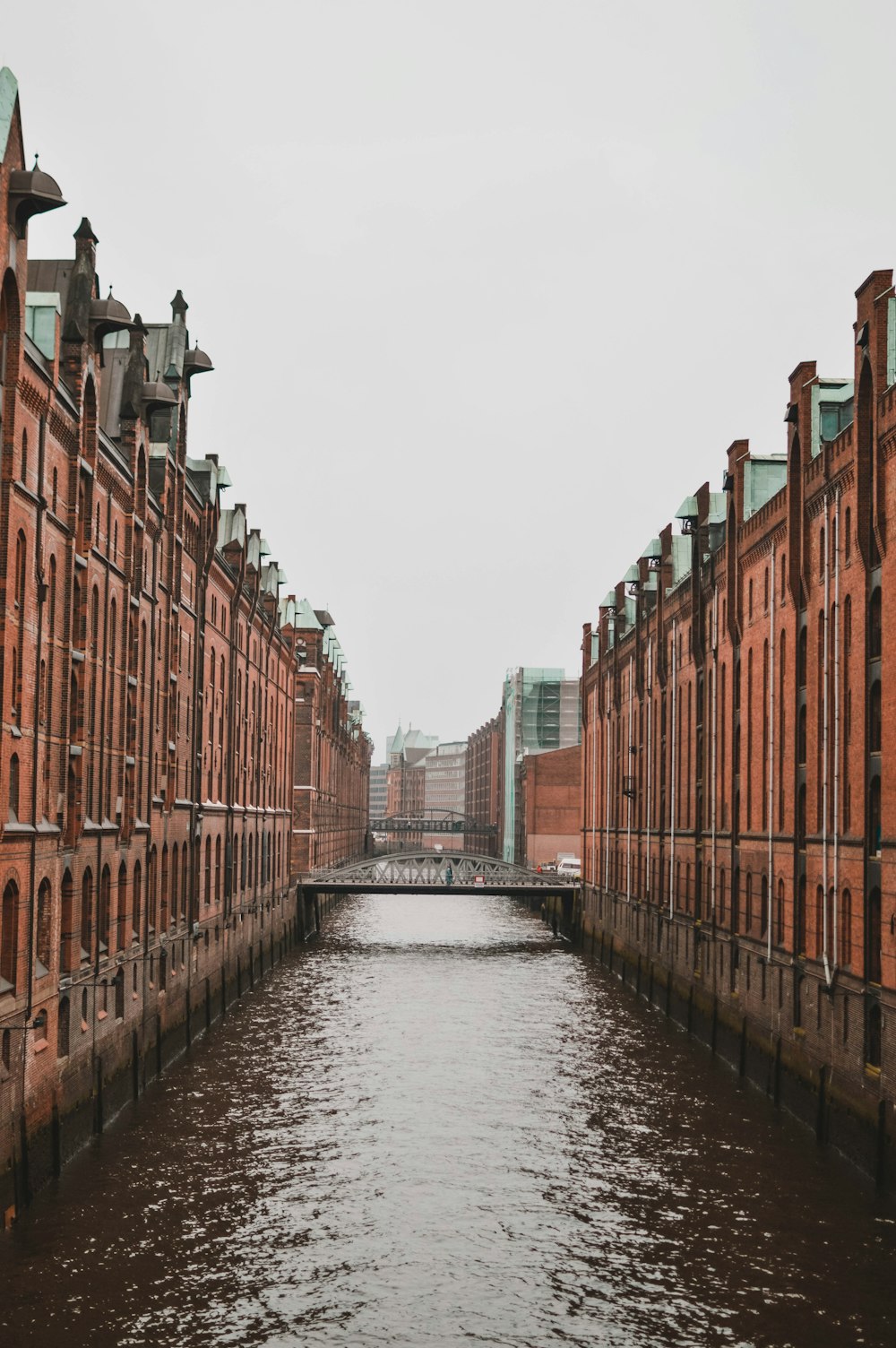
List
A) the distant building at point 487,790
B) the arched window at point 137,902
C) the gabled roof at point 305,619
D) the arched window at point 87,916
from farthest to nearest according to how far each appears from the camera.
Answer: the distant building at point 487,790 < the gabled roof at point 305,619 < the arched window at point 137,902 < the arched window at point 87,916

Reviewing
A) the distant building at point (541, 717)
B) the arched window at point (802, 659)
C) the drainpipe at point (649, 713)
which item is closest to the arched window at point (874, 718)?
the arched window at point (802, 659)

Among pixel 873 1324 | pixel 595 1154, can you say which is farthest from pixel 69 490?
pixel 873 1324

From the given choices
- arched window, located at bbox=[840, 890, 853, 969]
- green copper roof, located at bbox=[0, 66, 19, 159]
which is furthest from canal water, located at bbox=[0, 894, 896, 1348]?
green copper roof, located at bbox=[0, 66, 19, 159]

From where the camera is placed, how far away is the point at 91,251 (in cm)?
2966

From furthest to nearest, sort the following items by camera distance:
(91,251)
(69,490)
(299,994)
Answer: (299,994)
(91,251)
(69,490)

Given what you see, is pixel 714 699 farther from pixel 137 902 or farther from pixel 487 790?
pixel 487 790

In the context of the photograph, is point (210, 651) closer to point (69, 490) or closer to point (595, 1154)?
point (69, 490)

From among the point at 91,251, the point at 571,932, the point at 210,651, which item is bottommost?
the point at 571,932

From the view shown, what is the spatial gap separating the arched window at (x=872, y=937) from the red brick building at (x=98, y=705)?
1406 cm

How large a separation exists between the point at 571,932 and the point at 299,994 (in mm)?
29281

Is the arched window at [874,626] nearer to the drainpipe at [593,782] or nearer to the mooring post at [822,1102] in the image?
the mooring post at [822,1102]

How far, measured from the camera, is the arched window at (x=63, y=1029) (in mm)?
24750

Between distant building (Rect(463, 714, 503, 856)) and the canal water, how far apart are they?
12546 centimetres

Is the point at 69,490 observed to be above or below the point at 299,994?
above
